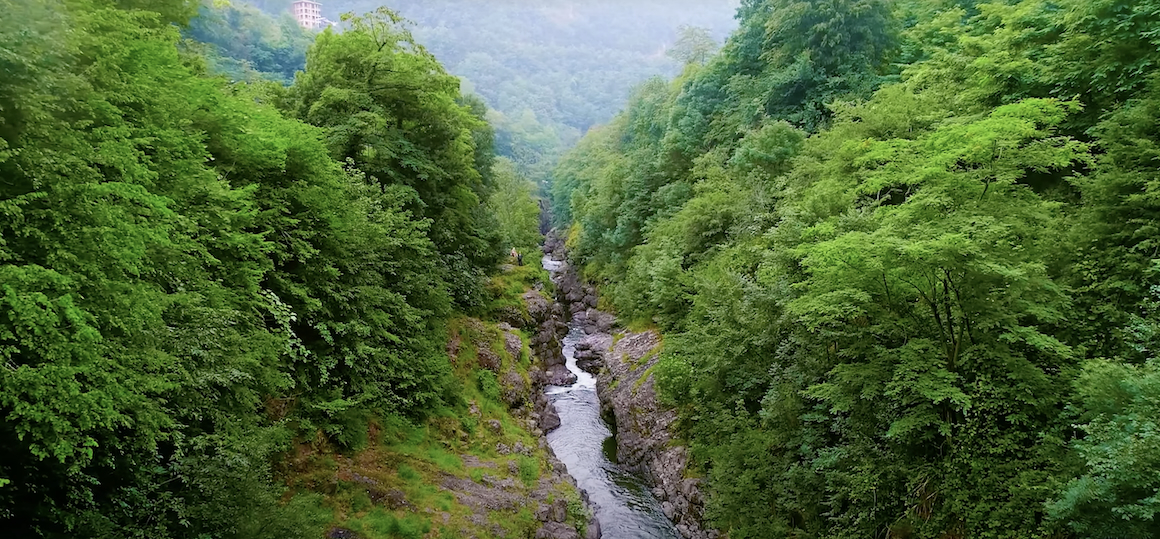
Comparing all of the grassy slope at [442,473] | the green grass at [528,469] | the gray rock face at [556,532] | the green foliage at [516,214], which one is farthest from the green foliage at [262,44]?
the gray rock face at [556,532]

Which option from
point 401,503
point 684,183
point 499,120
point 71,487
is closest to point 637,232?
point 684,183

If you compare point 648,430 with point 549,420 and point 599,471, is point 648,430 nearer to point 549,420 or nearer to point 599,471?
point 599,471

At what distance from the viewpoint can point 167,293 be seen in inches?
331

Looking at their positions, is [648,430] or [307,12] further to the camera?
[307,12]

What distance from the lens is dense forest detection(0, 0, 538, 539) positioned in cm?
600

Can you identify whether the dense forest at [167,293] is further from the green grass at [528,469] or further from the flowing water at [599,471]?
the flowing water at [599,471]

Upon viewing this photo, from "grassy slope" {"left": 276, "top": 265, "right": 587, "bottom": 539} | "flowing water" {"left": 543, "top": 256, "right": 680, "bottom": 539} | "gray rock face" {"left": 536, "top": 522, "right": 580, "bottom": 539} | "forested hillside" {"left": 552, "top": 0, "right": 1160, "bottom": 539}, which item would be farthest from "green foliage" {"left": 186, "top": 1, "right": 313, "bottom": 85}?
"forested hillside" {"left": 552, "top": 0, "right": 1160, "bottom": 539}

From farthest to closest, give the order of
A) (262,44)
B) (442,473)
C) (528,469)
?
(262,44), (528,469), (442,473)

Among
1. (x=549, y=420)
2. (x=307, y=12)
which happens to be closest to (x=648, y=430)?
(x=549, y=420)

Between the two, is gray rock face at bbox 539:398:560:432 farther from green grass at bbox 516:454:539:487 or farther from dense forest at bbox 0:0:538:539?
dense forest at bbox 0:0:538:539

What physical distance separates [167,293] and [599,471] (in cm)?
1805

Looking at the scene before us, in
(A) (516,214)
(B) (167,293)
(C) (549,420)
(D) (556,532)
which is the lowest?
(C) (549,420)

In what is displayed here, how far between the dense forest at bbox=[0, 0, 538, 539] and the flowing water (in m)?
7.39

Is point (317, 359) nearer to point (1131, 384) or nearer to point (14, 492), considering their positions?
point (14, 492)
